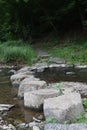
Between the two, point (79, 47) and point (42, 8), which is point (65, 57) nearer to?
point (79, 47)

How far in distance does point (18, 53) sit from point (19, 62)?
38 cm

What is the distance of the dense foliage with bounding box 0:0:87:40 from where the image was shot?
2100 centimetres

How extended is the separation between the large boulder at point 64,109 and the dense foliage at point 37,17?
45.2ft

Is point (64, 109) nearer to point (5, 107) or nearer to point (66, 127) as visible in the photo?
point (66, 127)

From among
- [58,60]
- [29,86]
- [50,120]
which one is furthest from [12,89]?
[58,60]

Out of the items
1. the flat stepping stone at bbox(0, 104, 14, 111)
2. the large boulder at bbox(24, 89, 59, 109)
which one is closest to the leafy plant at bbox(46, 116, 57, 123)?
the large boulder at bbox(24, 89, 59, 109)

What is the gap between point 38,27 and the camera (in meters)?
24.6

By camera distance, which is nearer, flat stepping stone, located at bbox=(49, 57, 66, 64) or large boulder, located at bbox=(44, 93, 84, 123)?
large boulder, located at bbox=(44, 93, 84, 123)

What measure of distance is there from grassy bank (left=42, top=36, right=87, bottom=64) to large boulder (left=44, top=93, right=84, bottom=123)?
712 cm

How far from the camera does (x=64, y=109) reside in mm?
5645

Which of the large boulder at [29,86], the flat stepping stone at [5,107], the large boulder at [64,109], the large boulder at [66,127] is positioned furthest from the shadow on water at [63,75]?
the large boulder at [66,127]

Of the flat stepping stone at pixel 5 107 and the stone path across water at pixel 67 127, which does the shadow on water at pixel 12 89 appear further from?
the stone path across water at pixel 67 127

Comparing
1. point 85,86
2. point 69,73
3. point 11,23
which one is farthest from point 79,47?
point 11,23

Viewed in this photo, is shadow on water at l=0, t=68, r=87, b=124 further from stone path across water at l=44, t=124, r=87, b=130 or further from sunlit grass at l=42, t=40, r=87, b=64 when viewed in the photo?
sunlit grass at l=42, t=40, r=87, b=64
